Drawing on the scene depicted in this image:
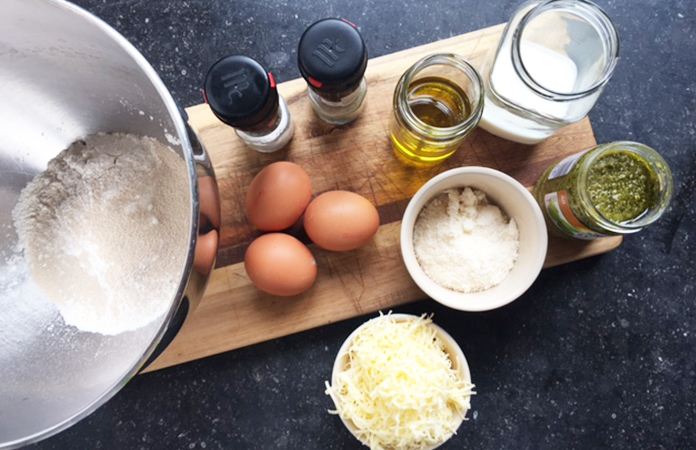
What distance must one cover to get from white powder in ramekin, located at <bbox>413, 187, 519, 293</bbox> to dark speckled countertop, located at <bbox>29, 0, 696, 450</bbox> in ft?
0.56

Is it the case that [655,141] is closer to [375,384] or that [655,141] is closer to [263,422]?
[375,384]

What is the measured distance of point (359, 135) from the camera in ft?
3.30

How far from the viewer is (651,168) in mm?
884

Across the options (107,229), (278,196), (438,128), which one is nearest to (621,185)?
(438,128)

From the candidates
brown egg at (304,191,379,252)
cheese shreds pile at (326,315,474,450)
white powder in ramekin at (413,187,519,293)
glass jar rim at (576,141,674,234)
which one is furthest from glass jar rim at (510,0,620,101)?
cheese shreds pile at (326,315,474,450)

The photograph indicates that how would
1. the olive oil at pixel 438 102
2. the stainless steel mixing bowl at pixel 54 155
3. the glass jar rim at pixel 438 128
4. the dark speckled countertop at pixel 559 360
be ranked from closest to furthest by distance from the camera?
the stainless steel mixing bowl at pixel 54 155, the glass jar rim at pixel 438 128, the olive oil at pixel 438 102, the dark speckled countertop at pixel 559 360

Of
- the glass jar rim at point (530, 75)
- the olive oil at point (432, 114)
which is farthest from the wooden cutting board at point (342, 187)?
the glass jar rim at point (530, 75)

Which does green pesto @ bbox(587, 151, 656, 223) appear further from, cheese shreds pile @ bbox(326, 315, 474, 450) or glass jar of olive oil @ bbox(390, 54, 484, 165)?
cheese shreds pile @ bbox(326, 315, 474, 450)

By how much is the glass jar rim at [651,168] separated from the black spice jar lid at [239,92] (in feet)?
1.79

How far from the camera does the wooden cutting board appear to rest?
992 mm

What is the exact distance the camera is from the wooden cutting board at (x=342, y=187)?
992 millimetres

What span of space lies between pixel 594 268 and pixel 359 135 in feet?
1.92

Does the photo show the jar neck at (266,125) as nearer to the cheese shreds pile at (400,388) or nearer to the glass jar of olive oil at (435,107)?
the glass jar of olive oil at (435,107)

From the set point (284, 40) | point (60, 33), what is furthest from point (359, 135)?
point (60, 33)
